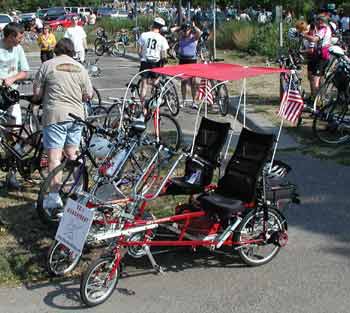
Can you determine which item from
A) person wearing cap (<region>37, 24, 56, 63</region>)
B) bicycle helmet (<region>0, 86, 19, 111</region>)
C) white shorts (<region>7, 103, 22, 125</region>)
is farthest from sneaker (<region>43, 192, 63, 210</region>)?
person wearing cap (<region>37, 24, 56, 63</region>)

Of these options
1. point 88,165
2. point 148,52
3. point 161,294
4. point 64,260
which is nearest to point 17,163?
point 88,165

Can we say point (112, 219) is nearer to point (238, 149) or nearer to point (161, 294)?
point (161, 294)

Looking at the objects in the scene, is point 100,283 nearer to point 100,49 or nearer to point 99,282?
point 99,282

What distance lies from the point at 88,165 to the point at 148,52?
19.6 ft

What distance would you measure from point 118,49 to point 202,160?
2269 cm

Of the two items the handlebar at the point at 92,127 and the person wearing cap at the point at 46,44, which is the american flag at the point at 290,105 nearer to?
the handlebar at the point at 92,127

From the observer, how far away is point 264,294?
482 cm

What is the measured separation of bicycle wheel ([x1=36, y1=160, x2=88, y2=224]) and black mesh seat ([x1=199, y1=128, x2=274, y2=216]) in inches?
52.6

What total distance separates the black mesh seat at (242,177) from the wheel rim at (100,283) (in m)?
1.13

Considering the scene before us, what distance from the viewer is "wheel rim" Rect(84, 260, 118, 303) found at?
180 inches

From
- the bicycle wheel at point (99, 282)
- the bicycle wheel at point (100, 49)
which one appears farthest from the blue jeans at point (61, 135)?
the bicycle wheel at point (100, 49)

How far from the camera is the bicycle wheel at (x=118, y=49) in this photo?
27.2 meters

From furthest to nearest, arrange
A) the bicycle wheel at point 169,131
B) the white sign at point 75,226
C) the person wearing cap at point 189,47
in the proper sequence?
1. the person wearing cap at point 189,47
2. the bicycle wheel at point 169,131
3. the white sign at point 75,226

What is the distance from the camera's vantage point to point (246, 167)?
5617mm
